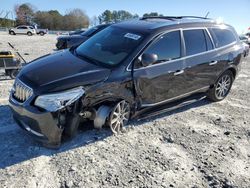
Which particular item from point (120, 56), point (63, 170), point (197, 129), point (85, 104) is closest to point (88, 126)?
point (85, 104)

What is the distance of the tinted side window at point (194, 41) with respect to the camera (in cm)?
496

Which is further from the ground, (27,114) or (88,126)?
(27,114)

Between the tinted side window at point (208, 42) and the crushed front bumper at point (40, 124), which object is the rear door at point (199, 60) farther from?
the crushed front bumper at point (40, 124)

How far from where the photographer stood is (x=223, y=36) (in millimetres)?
5871

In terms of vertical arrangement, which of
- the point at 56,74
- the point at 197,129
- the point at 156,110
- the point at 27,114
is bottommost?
the point at 197,129

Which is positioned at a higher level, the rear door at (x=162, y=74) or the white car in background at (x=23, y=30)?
the rear door at (x=162, y=74)

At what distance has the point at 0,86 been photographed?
639 centimetres

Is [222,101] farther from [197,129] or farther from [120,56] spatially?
[120,56]

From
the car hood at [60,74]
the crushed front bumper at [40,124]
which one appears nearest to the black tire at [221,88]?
the car hood at [60,74]

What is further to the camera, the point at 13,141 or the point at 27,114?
the point at 13,141

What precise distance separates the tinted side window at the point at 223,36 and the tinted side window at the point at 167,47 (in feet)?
4.24

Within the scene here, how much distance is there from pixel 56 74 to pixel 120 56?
1.07m

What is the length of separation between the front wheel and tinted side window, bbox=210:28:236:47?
2.71 m

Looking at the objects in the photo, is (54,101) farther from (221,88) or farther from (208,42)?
(221,88)
